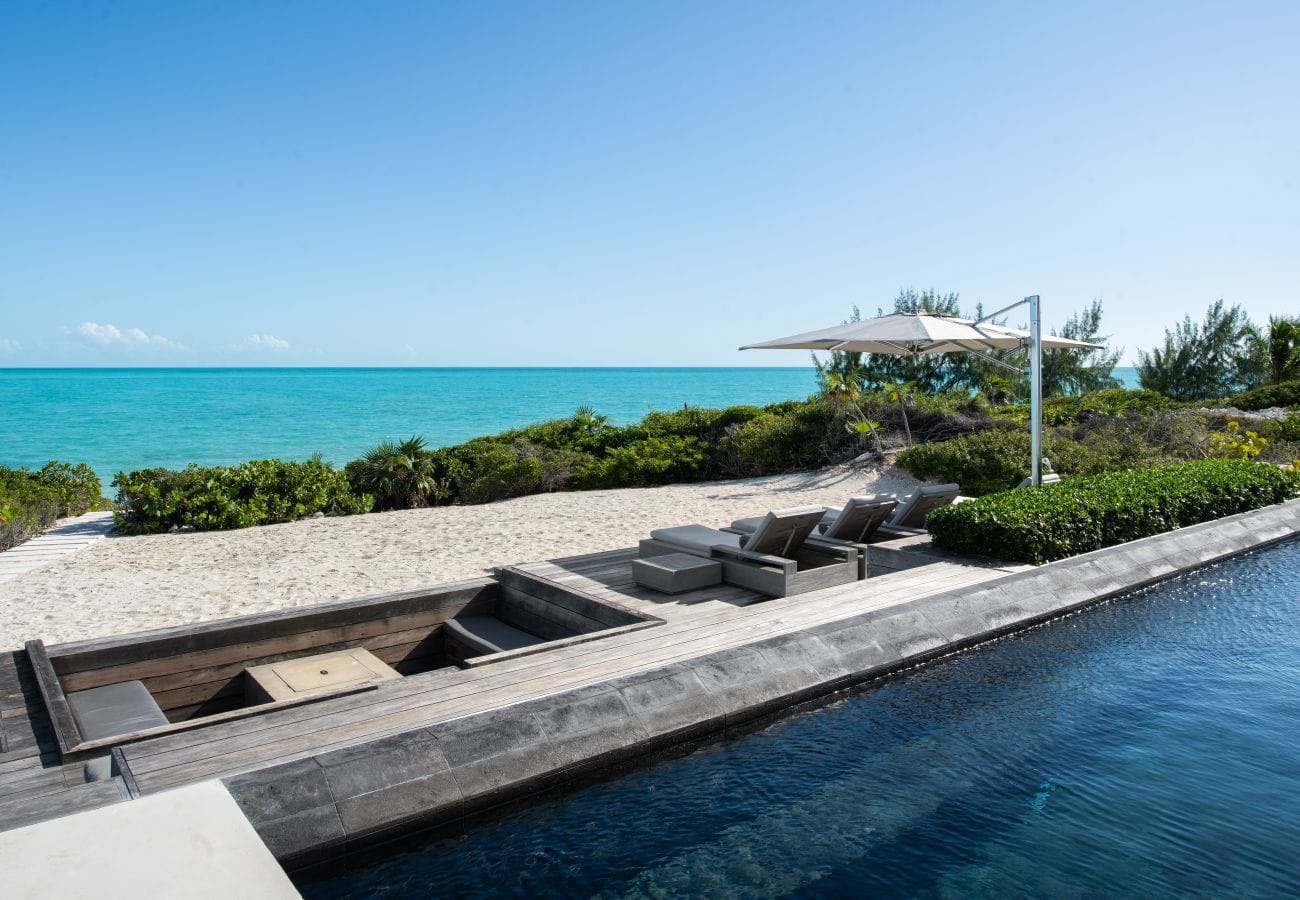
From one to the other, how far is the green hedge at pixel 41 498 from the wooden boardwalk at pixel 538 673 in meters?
7.65

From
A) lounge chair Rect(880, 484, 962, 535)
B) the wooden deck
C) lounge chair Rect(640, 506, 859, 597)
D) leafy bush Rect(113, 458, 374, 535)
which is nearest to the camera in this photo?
the wooden deck

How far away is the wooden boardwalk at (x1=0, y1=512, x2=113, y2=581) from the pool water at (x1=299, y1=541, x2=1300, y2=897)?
7672 mm

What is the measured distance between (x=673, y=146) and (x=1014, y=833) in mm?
19514

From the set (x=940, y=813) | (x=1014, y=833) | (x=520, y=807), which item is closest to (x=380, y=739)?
(x=520, y=807)

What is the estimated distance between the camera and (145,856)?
2.47 metres

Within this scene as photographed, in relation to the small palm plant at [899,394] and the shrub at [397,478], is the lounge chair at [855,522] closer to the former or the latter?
the small palm plant at [899,394]

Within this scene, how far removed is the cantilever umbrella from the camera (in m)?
8.82

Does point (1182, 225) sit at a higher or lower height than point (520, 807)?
higher

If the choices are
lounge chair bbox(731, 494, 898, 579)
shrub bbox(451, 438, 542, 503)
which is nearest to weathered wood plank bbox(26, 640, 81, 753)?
lounge chair bbox(731, 494, 898, 579)

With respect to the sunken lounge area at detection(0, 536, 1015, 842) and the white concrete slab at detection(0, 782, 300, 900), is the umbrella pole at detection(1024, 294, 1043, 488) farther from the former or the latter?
the white concrete slab at detection(0, 782, 300, 900)

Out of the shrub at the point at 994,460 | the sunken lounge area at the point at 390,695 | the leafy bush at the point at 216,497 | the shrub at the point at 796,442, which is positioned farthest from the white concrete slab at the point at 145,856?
the shrub at the point at 796,442

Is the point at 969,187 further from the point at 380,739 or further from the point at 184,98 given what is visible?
the point at 380,739

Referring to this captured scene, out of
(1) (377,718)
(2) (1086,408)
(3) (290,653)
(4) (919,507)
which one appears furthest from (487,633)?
(2) (1086,408)

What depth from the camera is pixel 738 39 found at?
14.0 metres
